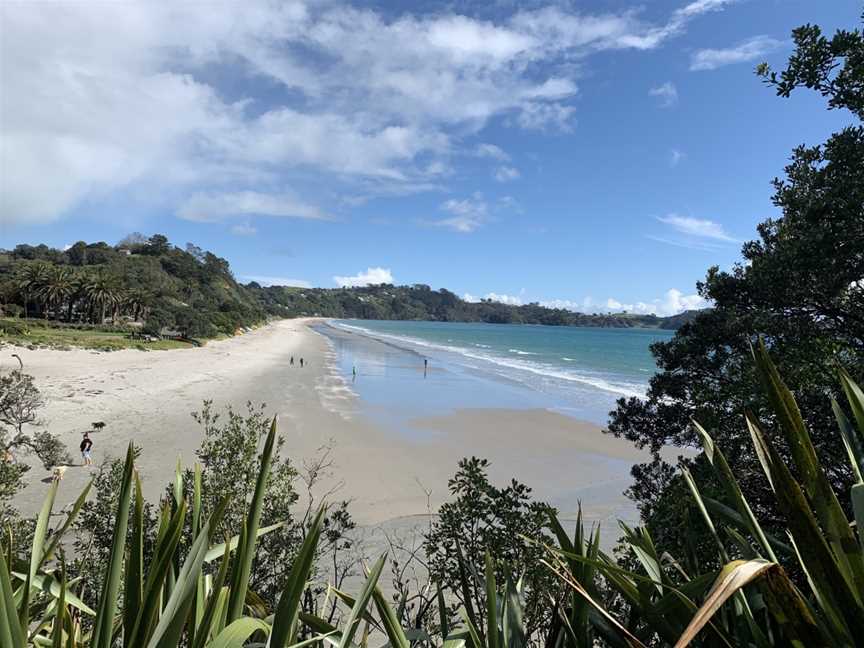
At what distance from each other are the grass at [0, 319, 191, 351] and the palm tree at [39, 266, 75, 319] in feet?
16.9

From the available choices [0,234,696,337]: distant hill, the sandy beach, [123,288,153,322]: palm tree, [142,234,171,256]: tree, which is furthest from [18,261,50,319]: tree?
[142,234,171,256]: tree

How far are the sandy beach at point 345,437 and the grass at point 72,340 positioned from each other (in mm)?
6399

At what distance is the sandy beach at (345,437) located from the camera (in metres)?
11.8

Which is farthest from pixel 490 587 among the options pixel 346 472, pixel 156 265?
pixel 156 265

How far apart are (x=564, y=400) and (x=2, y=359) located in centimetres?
3237

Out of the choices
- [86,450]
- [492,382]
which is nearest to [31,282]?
[492,382]

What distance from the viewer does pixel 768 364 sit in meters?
1.03

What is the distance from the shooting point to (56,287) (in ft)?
172

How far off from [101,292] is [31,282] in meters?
6.99

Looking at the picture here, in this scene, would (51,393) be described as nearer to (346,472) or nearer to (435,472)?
(346,472)

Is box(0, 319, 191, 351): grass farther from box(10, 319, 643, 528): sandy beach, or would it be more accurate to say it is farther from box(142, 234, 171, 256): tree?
box(142, 234, 171, 256): tree

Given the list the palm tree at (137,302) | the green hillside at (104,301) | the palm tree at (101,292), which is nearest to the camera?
the green hillside at (104,301)

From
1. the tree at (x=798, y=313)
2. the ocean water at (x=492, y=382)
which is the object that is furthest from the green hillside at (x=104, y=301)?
the tree at (x=798, y=313)

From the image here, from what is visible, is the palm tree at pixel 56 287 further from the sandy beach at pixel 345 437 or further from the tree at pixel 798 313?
the tree at pixel 798 313
